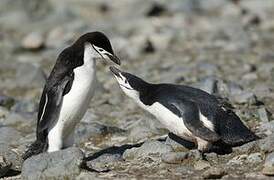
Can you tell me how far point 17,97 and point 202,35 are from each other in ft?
16.0

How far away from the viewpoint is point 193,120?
21.0 feet

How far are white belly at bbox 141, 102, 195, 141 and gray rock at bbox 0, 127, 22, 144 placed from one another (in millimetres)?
1871

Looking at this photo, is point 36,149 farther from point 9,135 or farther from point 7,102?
point 7,102

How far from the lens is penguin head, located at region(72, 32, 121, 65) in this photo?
663cm

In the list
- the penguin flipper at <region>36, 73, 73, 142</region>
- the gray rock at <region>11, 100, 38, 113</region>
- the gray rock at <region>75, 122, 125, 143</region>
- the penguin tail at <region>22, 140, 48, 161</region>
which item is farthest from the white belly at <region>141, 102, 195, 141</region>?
the gray rock at <region>11, 100, 38, 113</region>

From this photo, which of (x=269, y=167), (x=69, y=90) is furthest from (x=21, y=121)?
(x=269, y=167)

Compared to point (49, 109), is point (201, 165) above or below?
below

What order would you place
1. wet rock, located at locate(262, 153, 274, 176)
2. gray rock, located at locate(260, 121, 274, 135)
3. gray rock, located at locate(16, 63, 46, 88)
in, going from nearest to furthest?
wet rock, located at locate(262, 153, 274, 176) → gray rock, located at locate(260, 121, 274, 135) → gray rock, located at locate(16, 63, 46, 88)

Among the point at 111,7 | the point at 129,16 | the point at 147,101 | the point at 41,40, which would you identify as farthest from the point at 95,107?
the point at 111,7

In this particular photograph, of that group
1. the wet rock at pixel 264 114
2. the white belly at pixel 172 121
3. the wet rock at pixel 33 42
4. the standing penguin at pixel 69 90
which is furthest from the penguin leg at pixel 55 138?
the wet rock at pixel 33 42

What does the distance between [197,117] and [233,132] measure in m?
0.33

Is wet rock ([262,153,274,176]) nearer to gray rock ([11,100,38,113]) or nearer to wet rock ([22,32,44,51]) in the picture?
gray rock ([11,100,38,113])

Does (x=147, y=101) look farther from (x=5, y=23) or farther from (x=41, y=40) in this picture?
(x=5, y=23)

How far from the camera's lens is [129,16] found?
1677 centimetres
